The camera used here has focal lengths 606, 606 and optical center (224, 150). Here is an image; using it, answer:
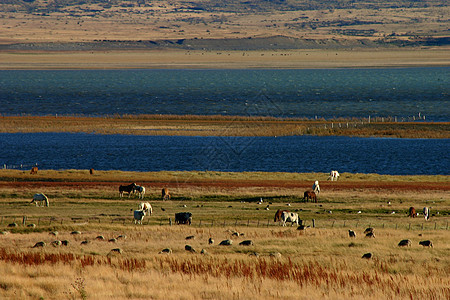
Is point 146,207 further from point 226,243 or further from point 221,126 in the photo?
point 221,126

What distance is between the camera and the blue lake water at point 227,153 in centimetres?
6669

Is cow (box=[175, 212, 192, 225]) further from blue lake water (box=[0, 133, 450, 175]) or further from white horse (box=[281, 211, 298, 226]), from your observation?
blue lake water (box=[0, 133, 450, 175])

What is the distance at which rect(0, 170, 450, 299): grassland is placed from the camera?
18.8m

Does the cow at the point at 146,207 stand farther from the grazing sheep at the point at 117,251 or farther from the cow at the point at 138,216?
the grazing sheep at the point at 117,251

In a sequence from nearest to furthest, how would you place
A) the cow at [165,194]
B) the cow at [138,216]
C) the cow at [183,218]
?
1. the cow at [138,216]
2. the cow at [183,218]
3. the cow at [165,194]

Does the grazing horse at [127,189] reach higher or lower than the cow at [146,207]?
higher

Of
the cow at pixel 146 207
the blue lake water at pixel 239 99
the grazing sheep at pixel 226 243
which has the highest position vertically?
the blue lake water at pixel 239 99

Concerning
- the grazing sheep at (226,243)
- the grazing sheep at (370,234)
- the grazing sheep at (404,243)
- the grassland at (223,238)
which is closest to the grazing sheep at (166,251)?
the grassland at (223,238)

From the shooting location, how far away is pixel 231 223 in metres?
34.5

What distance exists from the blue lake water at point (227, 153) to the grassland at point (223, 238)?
45.3ft

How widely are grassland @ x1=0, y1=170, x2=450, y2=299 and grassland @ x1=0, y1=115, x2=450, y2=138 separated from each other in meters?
35.1

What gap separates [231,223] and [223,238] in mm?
5394

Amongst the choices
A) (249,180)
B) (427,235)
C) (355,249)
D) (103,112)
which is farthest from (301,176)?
(103,112)

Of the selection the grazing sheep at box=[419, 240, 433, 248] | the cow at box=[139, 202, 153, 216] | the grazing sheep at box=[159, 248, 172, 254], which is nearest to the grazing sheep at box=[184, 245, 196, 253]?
Answer: the grazing sheep at box=[159, 248, 172, 254]
